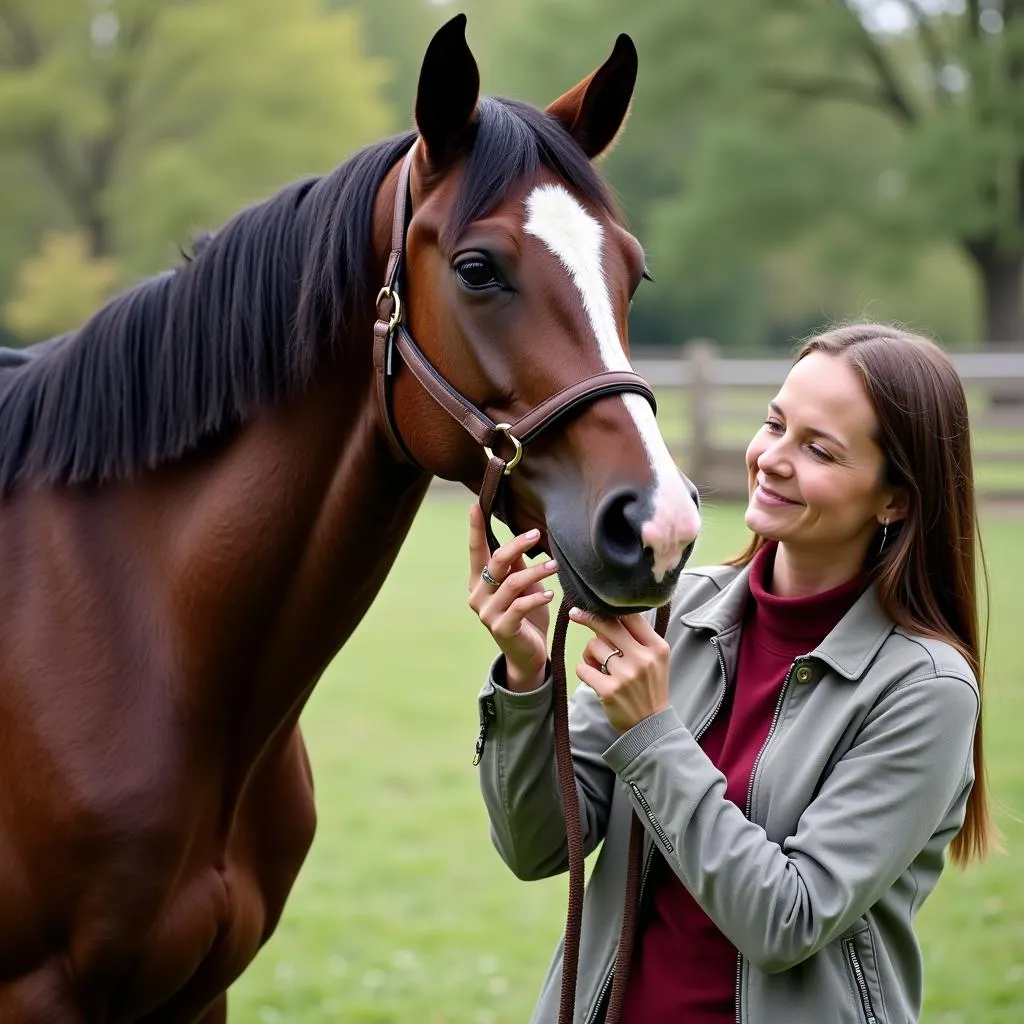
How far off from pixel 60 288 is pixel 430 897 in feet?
77.3

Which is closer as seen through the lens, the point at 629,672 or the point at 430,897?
the point at 629,672

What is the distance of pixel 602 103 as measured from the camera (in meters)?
2.29

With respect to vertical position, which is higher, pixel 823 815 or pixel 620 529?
pixel 620 529

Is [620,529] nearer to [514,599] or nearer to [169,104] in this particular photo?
[514,599]

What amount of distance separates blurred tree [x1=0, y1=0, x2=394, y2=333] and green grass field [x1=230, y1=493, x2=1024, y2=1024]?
75.2ft

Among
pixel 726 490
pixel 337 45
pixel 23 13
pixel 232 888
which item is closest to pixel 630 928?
pixel 232 888

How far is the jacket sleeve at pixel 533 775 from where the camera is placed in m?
2.16

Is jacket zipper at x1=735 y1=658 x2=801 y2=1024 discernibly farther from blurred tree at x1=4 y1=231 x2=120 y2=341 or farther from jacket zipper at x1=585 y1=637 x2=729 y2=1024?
blurred tree at x1=4 y1=231 x2=120 y2=341

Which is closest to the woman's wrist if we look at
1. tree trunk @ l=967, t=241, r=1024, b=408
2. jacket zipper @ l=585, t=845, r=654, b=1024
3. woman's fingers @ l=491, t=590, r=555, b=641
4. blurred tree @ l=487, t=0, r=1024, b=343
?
woman's fingers @ l=491, t=590, r=555, b=641

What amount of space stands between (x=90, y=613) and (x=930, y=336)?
66.4 inches

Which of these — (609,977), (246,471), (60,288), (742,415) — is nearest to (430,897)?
(609,977)

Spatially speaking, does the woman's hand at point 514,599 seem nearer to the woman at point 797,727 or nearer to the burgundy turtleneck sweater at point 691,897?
the woman at point 797,727

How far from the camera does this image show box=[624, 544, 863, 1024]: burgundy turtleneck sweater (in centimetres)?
204

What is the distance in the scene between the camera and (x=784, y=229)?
82.7ft
